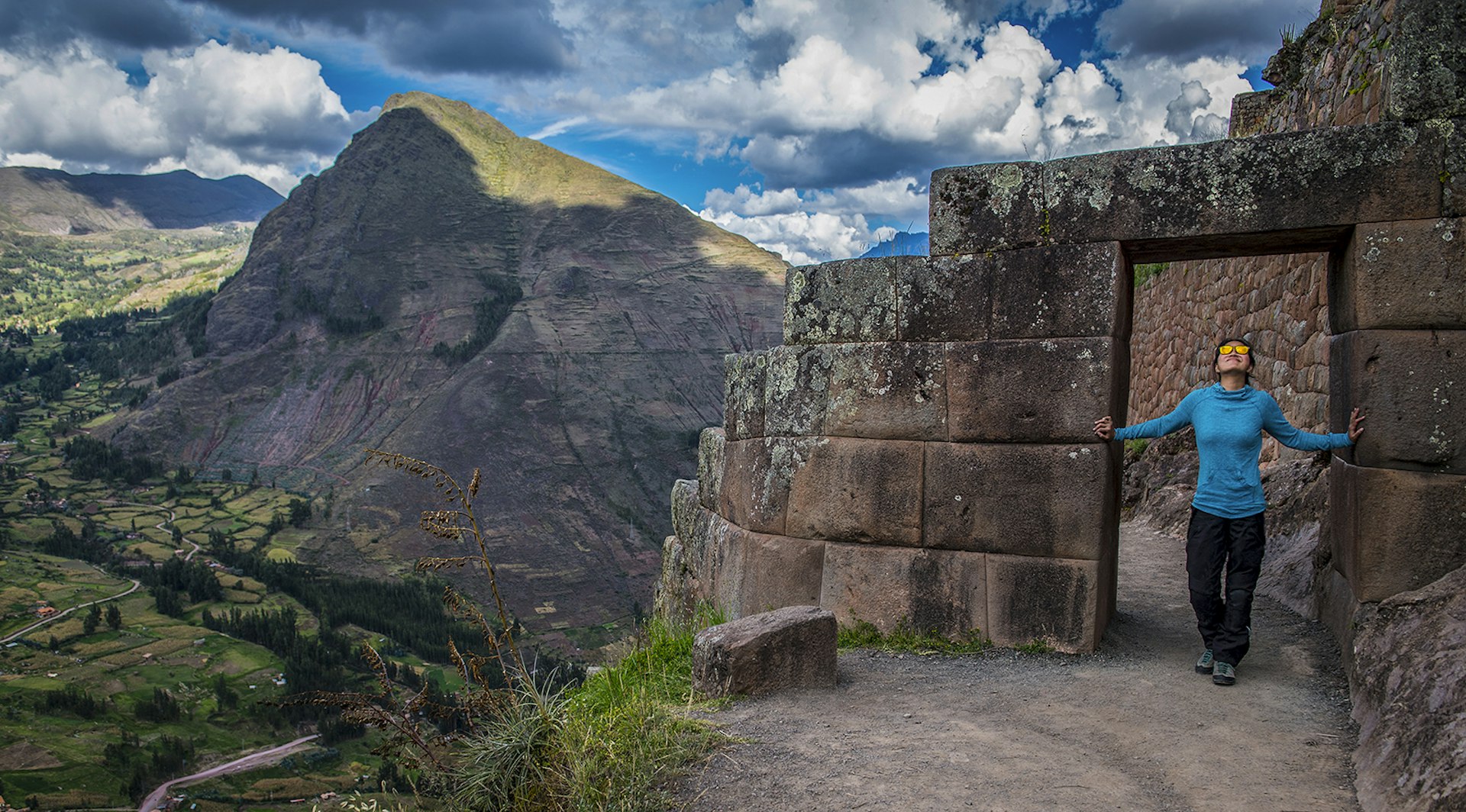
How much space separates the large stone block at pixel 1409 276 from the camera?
200 inches

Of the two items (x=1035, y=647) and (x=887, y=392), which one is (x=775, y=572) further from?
(x=1035, y=647)

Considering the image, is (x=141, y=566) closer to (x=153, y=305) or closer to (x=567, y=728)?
(x=567, y=728)

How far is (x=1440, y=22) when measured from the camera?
514cm

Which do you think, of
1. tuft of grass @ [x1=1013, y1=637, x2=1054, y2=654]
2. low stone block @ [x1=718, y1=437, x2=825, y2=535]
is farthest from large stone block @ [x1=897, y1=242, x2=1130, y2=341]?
tuft of grass @ [x1=1013, y1=637, x2=1054, y2=654]

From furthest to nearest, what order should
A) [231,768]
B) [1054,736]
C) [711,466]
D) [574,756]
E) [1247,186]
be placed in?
[231,768], [711,466], [1247,186], [1054,736], [574,756]

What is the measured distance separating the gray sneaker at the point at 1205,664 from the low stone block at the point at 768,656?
2.18 meters

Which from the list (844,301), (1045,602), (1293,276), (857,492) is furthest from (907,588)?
(1293,276)

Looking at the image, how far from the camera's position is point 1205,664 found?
5.47m

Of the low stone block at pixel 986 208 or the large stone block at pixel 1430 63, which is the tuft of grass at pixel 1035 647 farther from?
the large stone block at pixel 1430 63

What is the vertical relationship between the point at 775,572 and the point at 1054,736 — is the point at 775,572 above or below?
above

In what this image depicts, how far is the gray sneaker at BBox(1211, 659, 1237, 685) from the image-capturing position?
17.1 feet

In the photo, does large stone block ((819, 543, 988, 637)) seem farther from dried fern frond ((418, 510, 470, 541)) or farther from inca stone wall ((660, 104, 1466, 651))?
dried fern frond ((418, 510, 470, 541))

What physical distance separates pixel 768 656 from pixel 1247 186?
157 inches

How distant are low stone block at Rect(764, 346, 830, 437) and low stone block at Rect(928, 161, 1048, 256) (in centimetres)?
115
